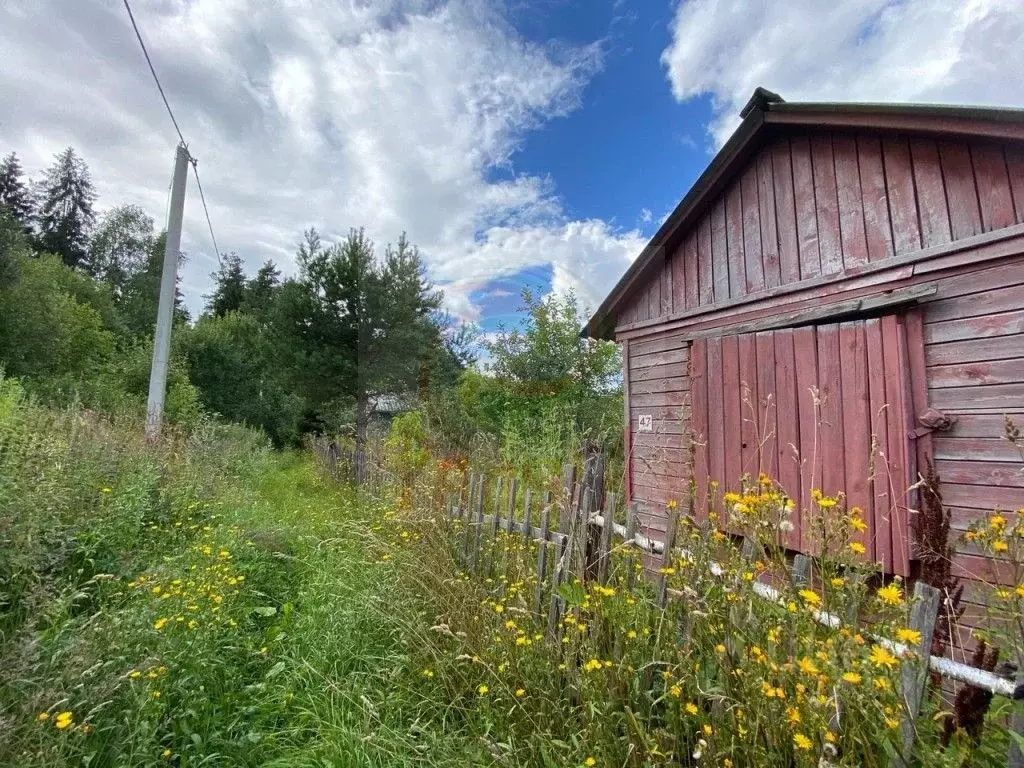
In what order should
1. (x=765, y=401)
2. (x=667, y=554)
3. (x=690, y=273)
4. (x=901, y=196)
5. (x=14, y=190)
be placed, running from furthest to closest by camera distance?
1. (x=14, y=190)
2. (x=690, y=273)
3. (x=765, y=401)
4. (x=901, y=196)
5. (x=667, y=554)

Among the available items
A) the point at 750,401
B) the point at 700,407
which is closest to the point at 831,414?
the point at 750,401

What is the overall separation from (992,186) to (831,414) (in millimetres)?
1650

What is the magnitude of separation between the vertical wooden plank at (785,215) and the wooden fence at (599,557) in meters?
2.67

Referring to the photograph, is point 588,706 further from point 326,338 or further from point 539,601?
point 326,338

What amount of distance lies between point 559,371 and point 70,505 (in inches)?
490

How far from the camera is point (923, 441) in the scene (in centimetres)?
319

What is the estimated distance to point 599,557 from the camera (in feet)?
7.81

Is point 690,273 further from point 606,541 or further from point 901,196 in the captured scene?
Answer: point 606,541

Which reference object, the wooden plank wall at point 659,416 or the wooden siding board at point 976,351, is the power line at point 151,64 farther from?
Result: the wooden siding board at point 976,351

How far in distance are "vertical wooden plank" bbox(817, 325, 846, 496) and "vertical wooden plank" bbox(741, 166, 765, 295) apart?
0.86m

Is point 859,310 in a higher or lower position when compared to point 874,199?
lower

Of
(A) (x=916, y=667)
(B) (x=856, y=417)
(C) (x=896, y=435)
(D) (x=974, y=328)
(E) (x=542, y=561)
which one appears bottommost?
(E) (x=542, y=561)

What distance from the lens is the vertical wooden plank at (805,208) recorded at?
3951 mm

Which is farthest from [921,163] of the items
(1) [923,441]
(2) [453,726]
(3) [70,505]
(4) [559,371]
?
(4) [559,371]
